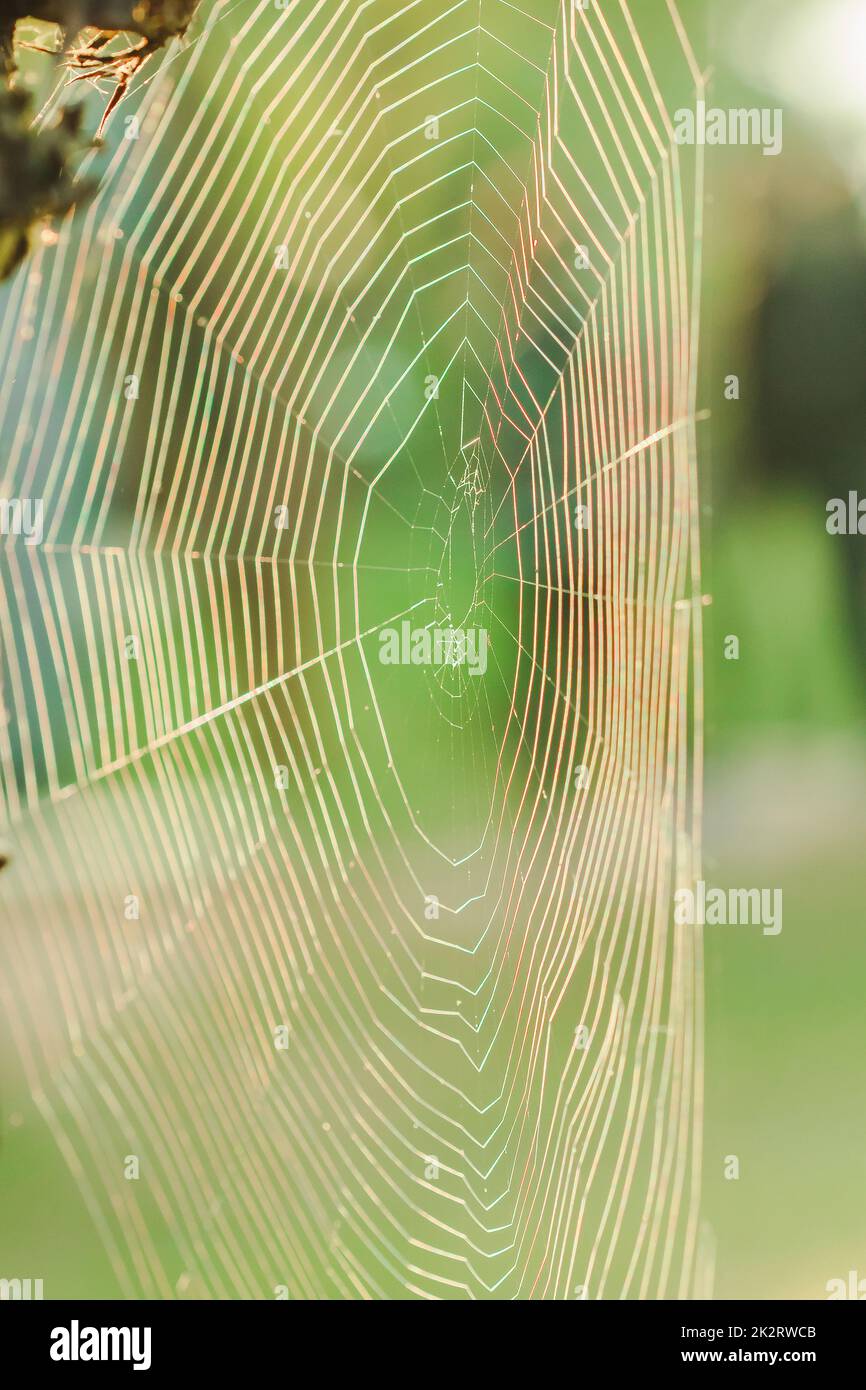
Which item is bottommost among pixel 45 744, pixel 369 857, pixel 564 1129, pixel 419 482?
pixel 564 1129

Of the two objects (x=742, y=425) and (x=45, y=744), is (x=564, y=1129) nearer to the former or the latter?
(x=45, y=744)

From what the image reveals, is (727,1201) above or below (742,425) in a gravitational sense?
below

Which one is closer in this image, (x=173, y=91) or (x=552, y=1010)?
(x=173, y=91)

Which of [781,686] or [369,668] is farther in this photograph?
[781,686]

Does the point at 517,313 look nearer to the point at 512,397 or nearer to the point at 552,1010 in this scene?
the point at 512,397

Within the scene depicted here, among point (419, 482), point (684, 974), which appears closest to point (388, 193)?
point (419, 482)
